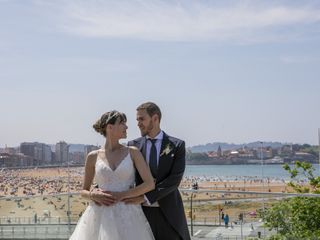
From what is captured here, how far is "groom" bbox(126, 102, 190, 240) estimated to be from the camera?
11.2 ft

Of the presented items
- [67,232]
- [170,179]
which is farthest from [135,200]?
[67,232]

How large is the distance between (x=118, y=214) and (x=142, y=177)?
0.88 feet

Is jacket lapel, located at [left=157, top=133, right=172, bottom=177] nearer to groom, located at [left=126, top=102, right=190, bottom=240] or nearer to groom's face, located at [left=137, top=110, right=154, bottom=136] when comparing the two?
groom, located at [left=126, top=102, right=190, bottom=240]

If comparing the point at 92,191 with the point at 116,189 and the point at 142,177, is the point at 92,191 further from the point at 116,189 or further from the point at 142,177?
the point at 142,177

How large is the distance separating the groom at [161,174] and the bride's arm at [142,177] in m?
0.04

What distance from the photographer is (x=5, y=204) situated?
5887 mm

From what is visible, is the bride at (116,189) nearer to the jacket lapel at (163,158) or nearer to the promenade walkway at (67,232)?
the jacket lapel at (163,158)

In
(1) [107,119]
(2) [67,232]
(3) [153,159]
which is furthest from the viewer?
(2) [67,232]

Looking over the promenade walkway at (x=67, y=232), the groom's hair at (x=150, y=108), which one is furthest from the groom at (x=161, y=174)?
the promenade walkway at (x=67, y=232)

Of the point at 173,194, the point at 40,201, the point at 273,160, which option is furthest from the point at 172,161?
the point at 273,160

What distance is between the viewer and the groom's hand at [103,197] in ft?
11.2

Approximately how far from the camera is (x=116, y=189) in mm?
3428

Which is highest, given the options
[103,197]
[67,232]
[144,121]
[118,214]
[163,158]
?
[144,121]

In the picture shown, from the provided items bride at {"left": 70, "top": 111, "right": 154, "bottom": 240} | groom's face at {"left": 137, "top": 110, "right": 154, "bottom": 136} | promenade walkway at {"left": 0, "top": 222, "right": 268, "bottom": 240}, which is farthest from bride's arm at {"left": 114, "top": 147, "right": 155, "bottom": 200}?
promenade walkway at {"left": 0, "top": 222, "right": 268, "bottom": 240}
